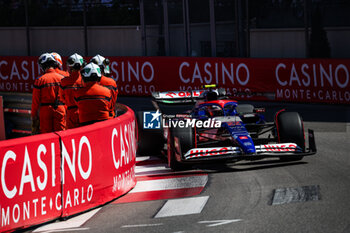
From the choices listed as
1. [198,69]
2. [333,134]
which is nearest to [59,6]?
[198,69]

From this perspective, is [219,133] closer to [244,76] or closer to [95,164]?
[95,164]

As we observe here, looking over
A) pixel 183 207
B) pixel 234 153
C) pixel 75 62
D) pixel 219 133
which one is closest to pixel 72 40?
pixel 75 62

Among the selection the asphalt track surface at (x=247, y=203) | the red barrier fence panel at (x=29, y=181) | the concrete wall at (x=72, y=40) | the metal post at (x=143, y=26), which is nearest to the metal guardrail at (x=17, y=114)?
the asphalt track surface at (x=247, y=203)

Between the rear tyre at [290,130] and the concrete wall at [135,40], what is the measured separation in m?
11.2

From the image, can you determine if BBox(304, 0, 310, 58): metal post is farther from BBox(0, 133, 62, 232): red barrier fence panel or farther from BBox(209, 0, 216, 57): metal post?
BBox(0, 133, 62, 232): red barrier fence panel

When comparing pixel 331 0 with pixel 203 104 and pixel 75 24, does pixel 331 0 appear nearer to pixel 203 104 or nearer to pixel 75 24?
pixel 203 104

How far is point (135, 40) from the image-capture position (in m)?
29.6

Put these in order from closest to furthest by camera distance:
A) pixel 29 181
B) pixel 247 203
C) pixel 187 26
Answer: pixel 29 181 → pixel 247 203 → pixel 187 26

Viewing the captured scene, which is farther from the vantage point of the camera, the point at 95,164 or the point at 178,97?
the point at 178,97

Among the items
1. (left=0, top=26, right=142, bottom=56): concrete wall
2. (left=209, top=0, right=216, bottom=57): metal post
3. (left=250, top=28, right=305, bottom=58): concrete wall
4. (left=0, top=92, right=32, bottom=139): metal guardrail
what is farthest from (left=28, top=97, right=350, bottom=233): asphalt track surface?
(left=0, top=26, right=142, bottom=56): concrete wall

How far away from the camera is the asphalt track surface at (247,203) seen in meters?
7.33

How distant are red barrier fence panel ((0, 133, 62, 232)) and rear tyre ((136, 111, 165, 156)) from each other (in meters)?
4.69

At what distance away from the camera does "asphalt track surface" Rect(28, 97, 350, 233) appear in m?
7.33

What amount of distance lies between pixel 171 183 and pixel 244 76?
37.2ft
